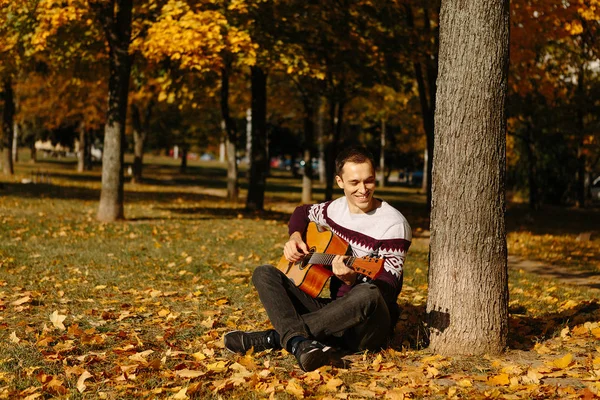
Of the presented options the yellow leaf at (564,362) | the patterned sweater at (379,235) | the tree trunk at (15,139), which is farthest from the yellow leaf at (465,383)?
the tree trunk at (15,139)

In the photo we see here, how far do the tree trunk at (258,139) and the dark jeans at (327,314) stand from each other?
14.8 m

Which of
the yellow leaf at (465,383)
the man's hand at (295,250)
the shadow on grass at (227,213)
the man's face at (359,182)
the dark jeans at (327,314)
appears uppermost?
the man's face at (359,182)

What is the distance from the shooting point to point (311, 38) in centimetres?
1800

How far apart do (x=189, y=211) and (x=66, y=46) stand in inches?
222

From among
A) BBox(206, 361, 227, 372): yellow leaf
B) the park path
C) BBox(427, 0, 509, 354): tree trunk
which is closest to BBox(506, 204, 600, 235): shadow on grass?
the park path

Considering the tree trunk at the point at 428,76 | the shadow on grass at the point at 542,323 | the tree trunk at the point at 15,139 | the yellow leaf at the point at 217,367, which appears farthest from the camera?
the tree trunk at the point at 15,139

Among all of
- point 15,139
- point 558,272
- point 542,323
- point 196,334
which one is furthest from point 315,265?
point 15,139

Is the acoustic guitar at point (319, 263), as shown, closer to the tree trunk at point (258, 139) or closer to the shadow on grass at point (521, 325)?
the shadow on grass at point (521, 325)

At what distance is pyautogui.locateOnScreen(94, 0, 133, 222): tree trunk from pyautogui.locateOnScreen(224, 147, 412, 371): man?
11.1m

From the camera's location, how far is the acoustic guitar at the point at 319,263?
16.4ft

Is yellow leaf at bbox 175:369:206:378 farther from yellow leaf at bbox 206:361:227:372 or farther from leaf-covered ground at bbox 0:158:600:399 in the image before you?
yellow leaf at bbox 206:361:227:372

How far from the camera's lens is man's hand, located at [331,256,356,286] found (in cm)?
500

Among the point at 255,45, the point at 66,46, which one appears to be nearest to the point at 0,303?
the point at 255,45

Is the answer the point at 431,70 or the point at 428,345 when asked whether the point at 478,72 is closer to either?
the point at 428,345
